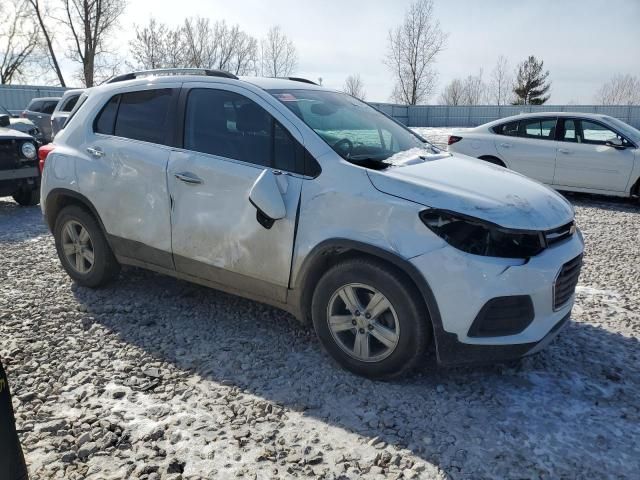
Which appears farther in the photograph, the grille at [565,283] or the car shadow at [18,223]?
the car shadow at [18,223]

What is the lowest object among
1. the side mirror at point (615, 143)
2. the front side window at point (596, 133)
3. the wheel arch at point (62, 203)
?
the wheel arch at point (62, 203)

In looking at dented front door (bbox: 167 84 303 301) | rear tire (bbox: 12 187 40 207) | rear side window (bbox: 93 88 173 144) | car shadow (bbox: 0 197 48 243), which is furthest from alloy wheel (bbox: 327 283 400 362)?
rear tire (bbox: 12 187 40 207)

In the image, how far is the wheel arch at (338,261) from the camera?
2859 mm

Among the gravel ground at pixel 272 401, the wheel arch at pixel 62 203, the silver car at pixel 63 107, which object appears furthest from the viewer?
the silver car at pixel 63 107

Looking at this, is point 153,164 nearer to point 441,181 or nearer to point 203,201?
point 203,201

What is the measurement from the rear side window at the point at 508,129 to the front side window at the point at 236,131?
736cm

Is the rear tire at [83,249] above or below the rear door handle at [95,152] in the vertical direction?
below

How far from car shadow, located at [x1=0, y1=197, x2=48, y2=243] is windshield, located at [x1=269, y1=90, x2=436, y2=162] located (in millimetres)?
4778

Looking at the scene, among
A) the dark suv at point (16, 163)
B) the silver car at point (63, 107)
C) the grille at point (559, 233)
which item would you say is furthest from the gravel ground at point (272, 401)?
the silver car at point (63, 107)

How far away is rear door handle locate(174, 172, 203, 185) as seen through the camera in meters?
3.65

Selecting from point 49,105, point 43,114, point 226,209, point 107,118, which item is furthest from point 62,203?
point 49,105

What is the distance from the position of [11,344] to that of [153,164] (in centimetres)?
162

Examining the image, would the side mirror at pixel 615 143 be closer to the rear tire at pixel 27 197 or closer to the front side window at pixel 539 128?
the front side window at pixel 539 128

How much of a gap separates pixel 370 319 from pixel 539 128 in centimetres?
781
